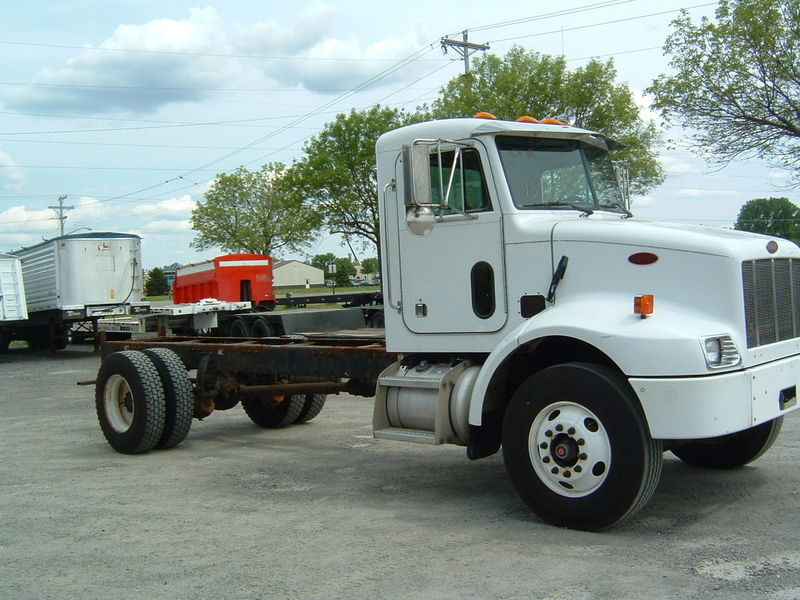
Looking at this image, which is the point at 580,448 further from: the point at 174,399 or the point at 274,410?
the point at 274,410

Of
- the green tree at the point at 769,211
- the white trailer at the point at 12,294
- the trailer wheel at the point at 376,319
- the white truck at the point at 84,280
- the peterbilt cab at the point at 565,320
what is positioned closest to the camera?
the peterbilt cab at the point at 565,320

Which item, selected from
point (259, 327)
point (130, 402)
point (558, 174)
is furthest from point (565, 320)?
point (259, 327)

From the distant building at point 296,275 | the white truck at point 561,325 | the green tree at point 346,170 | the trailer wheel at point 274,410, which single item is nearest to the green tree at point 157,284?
the distant building at point 296,275

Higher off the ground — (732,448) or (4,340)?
(4,340)

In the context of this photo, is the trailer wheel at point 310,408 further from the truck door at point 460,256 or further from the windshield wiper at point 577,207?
the windshield wiper at point 577,207

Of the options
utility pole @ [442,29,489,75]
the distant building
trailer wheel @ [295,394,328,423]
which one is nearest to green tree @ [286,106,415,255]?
utility pole @ [442,29,489,75]

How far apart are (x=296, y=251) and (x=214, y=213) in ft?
23.7

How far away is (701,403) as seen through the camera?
16.3 ft

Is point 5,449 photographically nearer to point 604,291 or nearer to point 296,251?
point 604,291

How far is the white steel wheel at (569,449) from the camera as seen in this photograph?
5336mm

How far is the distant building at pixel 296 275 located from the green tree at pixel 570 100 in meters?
97.2

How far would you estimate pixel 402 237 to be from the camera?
671cm

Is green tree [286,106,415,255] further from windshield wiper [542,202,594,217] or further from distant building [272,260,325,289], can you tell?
distant building [272,260,325,289]

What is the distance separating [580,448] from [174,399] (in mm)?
4657
